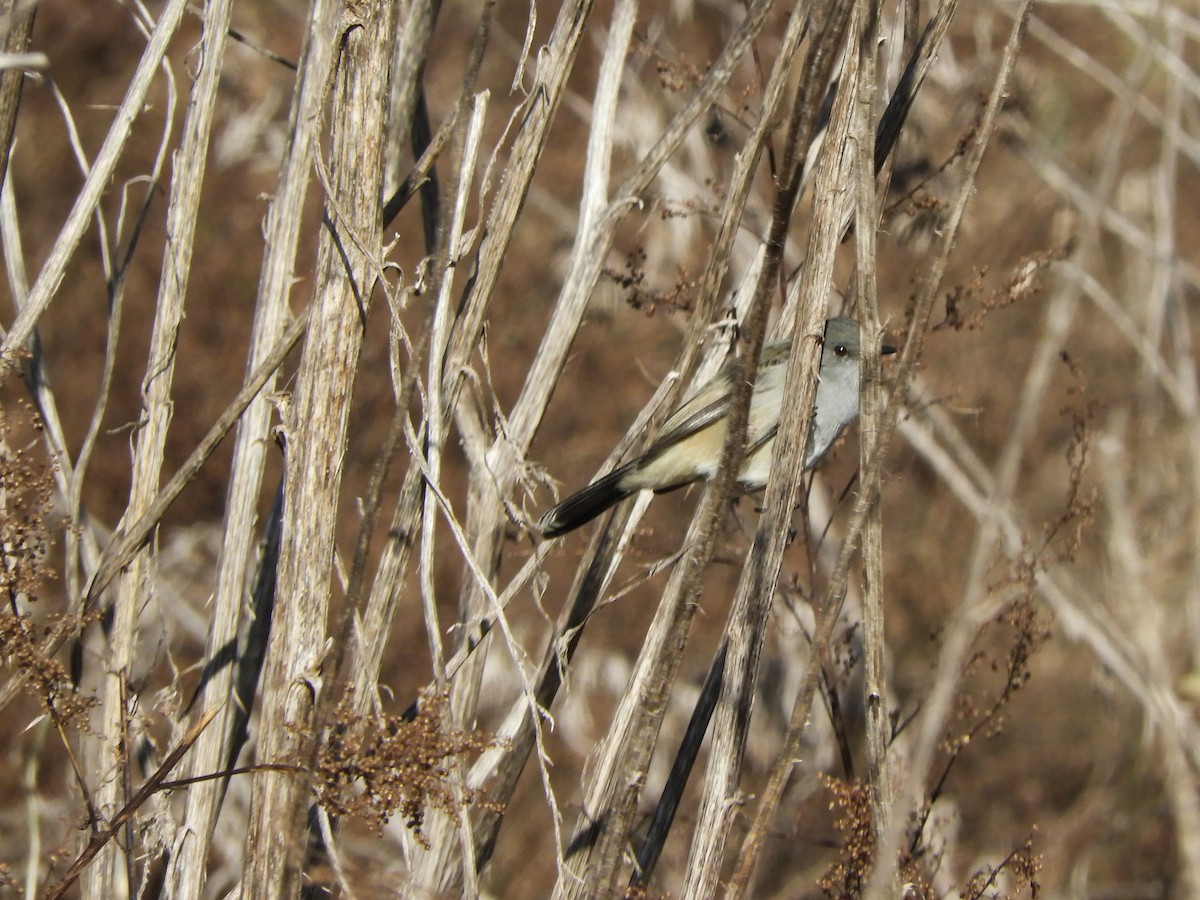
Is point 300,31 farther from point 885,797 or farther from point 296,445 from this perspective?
point 885,797

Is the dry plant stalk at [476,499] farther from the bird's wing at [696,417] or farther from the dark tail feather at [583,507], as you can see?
the bird's wing at [696,417]

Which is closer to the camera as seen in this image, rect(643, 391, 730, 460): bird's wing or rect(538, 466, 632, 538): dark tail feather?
rect(538, 466, 632, 538): dark tail feather

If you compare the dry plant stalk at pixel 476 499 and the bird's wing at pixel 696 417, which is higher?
the bird's wing at pixel 696 417

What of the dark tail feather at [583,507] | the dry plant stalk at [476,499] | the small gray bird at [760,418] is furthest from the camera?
the small gray bird at [760,418]

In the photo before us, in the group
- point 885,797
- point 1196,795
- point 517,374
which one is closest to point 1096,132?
point 517,374

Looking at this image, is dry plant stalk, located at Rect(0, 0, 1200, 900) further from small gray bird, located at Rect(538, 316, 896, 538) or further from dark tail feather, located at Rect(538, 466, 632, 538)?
small gray bird, located at Rect(538, 316, 896, 538)

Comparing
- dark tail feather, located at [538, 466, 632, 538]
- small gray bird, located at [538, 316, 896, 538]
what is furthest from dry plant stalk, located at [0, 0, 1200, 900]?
small gray bird, located at [538, 316, 896, 538]

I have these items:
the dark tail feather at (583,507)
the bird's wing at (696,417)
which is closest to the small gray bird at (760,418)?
the bird's wing at (696,417)

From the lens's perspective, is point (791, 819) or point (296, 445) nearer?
point (296, 445)
